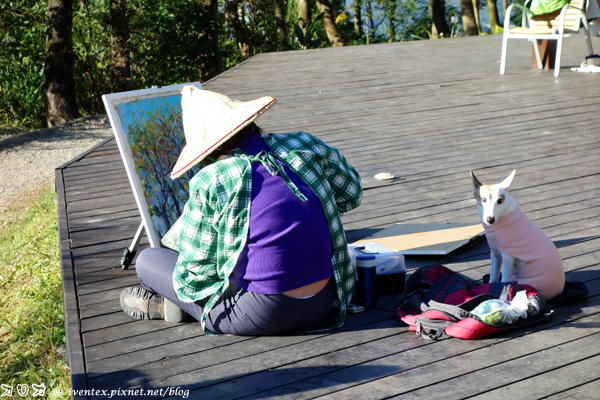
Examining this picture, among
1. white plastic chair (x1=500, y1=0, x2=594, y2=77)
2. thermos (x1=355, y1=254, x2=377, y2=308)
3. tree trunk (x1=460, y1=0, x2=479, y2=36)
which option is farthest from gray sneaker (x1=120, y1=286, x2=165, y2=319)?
tree trunk (x1=460, y1=0, x2=479, y2=36)

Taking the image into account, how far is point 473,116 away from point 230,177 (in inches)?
197

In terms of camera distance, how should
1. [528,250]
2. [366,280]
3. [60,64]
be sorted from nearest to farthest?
[528,250] < [366,280] < [60,64]

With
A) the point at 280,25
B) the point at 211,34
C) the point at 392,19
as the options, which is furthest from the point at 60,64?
the point at 392,19

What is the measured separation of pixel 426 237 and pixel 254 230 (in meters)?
1.60

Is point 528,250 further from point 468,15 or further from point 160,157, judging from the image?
point 468,15

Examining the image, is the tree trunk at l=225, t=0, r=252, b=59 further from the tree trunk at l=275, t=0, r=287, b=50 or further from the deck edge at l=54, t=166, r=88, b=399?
the deck edge at l=54, t=166, r=88, b=399

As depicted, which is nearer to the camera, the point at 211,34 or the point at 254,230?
the point at 254,230

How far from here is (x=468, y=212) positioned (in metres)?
4.34

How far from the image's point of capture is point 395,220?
4.24m

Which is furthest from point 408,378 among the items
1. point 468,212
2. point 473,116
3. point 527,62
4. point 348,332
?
point 527,62

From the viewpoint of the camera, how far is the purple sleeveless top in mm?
2490

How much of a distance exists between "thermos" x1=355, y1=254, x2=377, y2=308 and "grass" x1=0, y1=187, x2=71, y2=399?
1468 mm

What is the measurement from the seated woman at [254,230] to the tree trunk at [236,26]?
1511 cm

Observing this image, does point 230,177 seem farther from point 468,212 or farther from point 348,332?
point 468,212
